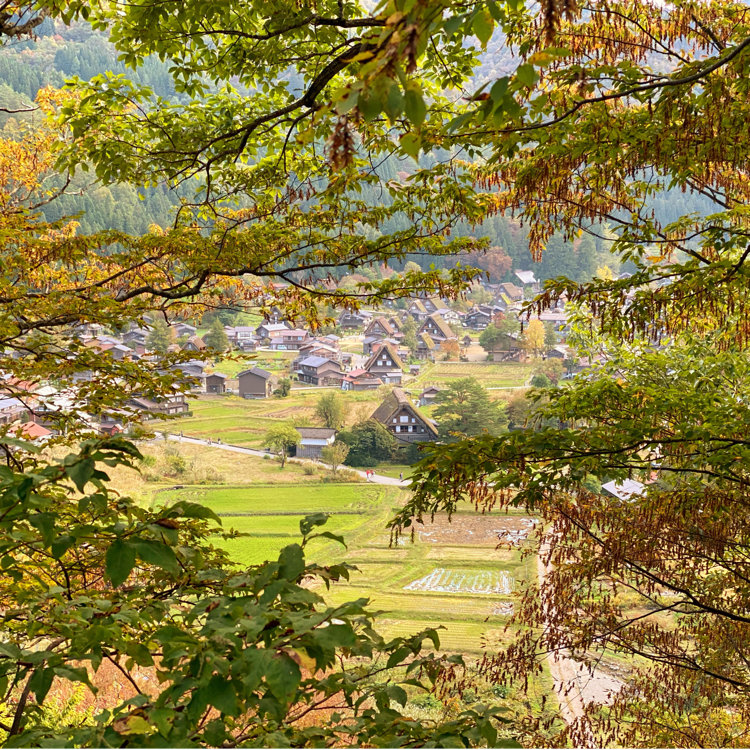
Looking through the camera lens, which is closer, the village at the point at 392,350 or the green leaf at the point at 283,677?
the green leaf at the point at 283,677

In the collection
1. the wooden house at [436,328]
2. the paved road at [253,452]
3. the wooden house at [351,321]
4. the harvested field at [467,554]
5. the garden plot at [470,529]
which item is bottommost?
the harvested field at [467,554]

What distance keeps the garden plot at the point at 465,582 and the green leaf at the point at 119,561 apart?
14188mm

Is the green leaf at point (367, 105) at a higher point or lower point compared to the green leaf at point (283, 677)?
higher

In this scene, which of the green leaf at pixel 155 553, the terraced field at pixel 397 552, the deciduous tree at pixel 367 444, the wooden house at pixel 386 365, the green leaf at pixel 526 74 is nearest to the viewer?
the green leaf at pixel 526 74

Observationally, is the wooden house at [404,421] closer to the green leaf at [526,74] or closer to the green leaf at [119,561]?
the green leaf at [119,561]

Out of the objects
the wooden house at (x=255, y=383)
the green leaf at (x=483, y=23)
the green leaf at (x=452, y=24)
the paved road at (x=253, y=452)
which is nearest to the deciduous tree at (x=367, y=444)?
the paved road at (x=253, y=452)

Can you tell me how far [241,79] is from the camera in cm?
347

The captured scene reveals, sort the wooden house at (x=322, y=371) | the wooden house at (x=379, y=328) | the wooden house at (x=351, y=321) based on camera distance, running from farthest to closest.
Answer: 1. the wooden house at (x=351, y=321)
2. the wooden house at (x=379, y=328)
3. the wooden house at (x=322, y=371)

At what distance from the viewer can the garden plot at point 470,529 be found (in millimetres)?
18000

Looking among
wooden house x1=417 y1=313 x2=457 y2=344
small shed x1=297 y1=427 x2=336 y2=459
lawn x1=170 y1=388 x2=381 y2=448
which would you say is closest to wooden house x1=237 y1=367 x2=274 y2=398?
lawn x1=170 y1=388 x2=381 y2=448

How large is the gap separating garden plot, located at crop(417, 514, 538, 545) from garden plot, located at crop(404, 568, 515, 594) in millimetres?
1985

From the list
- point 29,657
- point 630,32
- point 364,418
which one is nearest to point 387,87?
point 29,657

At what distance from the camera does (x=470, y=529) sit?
18.8 meters

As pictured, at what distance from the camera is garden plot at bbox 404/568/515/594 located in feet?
47.5
